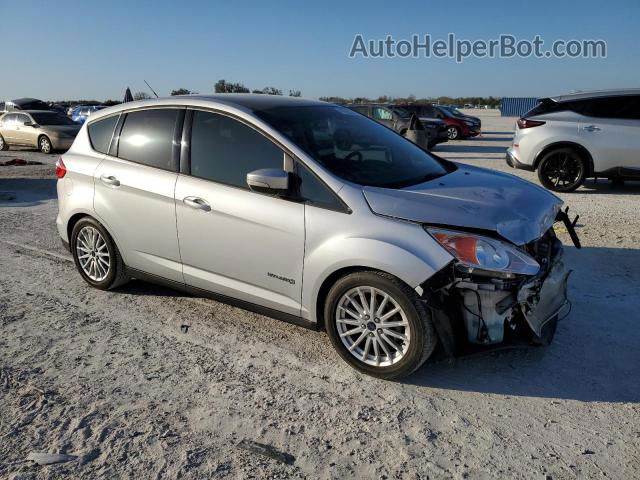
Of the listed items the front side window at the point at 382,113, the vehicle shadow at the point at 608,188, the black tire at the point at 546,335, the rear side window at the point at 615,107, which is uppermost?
the front side window at the point at 382,113

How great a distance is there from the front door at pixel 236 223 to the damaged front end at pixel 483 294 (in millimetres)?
948

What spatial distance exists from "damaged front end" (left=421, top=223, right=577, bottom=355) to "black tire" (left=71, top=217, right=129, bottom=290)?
2880 millimetres

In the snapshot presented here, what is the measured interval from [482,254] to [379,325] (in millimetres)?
756

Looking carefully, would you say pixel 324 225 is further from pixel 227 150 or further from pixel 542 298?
pixel 542 298

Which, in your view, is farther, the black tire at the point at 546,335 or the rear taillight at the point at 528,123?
the rear taillight at the point at 528,123

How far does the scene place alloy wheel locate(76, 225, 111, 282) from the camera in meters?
4.82

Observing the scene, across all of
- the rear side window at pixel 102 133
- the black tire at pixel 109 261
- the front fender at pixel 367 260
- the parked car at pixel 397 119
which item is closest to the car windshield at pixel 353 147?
the front fender at pixel 367 260

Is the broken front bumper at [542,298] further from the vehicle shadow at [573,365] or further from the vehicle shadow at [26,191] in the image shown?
the vehicle shadow at [26,191]

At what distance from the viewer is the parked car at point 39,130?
A: 18203 millimetres

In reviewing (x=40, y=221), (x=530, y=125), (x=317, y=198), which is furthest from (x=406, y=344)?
(x=530, y=125)

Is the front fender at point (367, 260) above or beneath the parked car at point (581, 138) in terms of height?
beneath

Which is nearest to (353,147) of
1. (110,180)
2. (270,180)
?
(270,180)

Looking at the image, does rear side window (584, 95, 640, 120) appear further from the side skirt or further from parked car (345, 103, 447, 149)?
parked car (345, 103, 447, 149)

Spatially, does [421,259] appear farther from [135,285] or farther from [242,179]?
[135,285]
